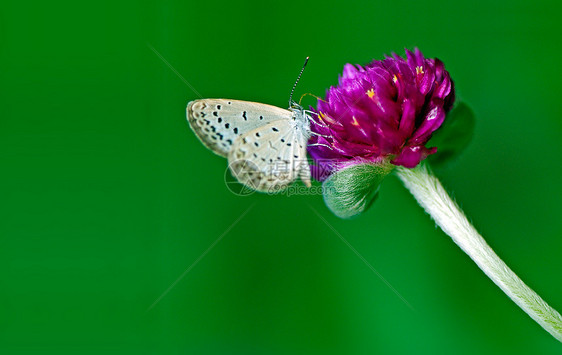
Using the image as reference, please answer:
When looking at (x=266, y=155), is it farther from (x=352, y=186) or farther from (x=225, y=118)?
(x=352, y=186)

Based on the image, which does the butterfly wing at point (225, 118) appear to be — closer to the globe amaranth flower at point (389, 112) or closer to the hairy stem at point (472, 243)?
the globe amaranth flower at point (389, 112)

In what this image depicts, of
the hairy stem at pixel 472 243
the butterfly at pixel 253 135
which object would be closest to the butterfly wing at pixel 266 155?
the butterfly at pixel 253 135

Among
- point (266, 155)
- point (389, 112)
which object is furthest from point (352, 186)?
point (266, 155)

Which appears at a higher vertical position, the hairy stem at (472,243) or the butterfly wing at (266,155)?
the hairy stem at (472,243)

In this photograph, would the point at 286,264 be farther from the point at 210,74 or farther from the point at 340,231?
the point at 210,74

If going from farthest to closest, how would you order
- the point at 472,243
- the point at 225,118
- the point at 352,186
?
the point at 225,118, the point at 352,186, the point at 472,243

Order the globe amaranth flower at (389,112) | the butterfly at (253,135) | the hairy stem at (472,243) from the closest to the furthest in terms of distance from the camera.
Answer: the hairy stem at (472,243)
the globe amaranth flower at (389,112)
the butterfly at (253,135)

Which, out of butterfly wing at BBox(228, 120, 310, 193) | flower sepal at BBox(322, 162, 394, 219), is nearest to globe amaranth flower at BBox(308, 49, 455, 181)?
flower sepal at BBox(322, 162, 394, 219)
